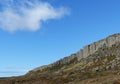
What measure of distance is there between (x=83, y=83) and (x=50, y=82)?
72.8 ft

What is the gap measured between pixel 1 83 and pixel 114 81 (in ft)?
219

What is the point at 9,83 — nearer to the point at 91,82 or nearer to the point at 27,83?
the point at 27,83

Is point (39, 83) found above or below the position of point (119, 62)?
below

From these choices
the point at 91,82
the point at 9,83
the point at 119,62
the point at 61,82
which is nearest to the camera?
the point at 91,82

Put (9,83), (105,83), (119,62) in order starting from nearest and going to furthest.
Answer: (105,83) < (9,83) < (119,62)

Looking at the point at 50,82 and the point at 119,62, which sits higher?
the point at 119,62

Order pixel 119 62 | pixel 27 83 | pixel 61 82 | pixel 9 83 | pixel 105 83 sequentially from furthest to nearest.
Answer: pixel 119 62, pixel 9 83, pixel 27 83, pixel 61 82, pixel 105 83

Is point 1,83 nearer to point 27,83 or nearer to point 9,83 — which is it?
point 9,83

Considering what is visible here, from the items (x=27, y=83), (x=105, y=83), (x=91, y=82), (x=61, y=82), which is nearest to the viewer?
(x=105, y=83)

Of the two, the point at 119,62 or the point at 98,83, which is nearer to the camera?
the point at 98,83

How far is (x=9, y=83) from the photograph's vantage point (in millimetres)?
130750

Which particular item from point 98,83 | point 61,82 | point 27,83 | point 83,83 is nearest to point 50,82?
point 61,82

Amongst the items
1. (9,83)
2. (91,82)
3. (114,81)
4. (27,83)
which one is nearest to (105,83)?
(114,81)

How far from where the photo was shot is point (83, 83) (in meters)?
90.1
